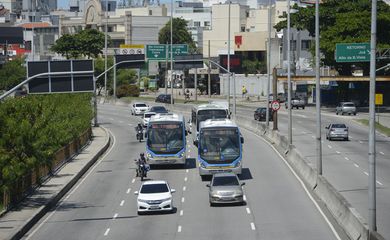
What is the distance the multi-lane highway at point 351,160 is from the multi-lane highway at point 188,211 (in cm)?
193

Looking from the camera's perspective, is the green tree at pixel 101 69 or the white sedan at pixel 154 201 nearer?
the white sedan at pixel 154 201

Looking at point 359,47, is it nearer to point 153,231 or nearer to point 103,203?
point 103,203

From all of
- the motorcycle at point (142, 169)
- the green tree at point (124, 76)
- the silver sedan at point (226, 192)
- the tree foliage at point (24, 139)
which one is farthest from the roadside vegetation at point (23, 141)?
the green tree at point (124, 76)

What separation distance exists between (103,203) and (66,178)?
781 centimetres

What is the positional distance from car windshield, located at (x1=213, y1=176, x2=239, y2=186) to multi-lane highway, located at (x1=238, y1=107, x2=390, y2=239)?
5.12m

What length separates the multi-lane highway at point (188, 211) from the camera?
3331cm

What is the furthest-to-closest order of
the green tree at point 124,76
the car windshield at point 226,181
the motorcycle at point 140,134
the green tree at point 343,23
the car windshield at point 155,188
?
1. the green tree at point 124,76
2. the green tree at point 343,23
3. the motorcycle at point 140,134
4. the car windshield at point 226,181
5. the car windshield at point 155,188

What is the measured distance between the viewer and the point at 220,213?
125 feet

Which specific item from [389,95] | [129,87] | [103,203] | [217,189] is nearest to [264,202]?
[217,189]

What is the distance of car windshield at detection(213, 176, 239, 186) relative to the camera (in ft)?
132

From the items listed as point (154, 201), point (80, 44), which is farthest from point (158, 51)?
point (154, 201)

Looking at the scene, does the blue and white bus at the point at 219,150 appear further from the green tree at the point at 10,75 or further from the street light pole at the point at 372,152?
the green tree at the point at 10,75

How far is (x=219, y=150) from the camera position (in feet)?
158

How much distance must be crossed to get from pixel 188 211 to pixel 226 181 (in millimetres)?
2604
